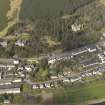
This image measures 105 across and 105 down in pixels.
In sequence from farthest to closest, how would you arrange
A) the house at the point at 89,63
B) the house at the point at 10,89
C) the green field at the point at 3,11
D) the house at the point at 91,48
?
the green field at the point at 3,11
the house at the point at 91,48
the house at the point at 89,63
the house at the point at 10,89

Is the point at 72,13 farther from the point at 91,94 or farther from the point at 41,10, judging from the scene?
the point at 91,94

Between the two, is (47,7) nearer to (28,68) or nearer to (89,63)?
(28,68)

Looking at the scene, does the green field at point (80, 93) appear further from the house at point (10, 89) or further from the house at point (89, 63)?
the house at point (10, 89)

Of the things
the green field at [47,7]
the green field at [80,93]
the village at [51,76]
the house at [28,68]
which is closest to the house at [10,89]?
the village at [51,76]

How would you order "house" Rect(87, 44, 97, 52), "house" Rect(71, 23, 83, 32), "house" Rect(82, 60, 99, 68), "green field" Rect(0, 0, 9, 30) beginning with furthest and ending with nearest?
"green field" Rect(0, 0, 9, 30) < "house" Rect(71, 23, 83, 32) < "house" Rect(87, 44, 97, 52) < "house" Rect(82, 60, 99, 68)

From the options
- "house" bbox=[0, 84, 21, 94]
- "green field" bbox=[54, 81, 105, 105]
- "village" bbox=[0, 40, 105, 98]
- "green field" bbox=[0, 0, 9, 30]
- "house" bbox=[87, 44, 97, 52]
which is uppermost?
"green field" bbox=[0, 0, 9, 30]

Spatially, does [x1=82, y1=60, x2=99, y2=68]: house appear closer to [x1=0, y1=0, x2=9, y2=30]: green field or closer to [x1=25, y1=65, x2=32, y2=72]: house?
[x1=25, y1=65, x2=32, y2=72]: house

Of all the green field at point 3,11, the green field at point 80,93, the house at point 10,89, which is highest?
the green field at point 3,11

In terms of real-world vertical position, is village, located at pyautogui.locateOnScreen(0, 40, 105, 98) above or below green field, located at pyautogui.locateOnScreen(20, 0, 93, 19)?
below

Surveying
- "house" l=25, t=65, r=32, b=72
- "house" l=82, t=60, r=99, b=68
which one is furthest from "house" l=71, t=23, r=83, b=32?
"house" l=25, t=65, r=32, b=72

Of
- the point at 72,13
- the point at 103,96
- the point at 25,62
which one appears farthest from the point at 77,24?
the point at 103,96

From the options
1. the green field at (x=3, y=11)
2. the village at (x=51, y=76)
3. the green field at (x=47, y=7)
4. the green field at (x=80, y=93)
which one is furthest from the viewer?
the green field at (x=47, y=7)

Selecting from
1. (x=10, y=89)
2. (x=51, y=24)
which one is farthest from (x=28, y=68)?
(x=51, y=24)
